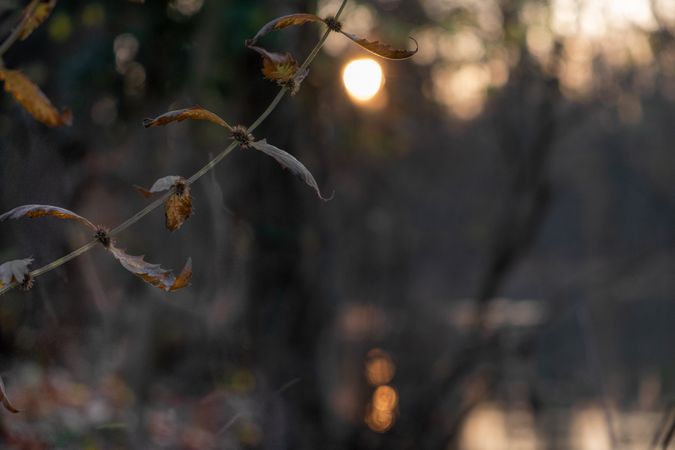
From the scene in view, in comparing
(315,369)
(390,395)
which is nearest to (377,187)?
(390,395)

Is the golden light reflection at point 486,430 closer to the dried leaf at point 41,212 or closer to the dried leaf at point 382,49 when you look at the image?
the dried leaf at point 382,49

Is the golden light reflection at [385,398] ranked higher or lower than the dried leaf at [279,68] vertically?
higher

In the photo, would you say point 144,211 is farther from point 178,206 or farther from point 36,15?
point 36,15

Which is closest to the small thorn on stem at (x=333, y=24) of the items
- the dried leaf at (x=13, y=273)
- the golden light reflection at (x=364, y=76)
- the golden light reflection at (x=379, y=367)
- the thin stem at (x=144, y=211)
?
the thin stem at (x=144, y=211)

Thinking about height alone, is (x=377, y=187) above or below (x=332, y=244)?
above

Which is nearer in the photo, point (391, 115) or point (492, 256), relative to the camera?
point (492, 256)

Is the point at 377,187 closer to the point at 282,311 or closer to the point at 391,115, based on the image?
the point at 391,115
